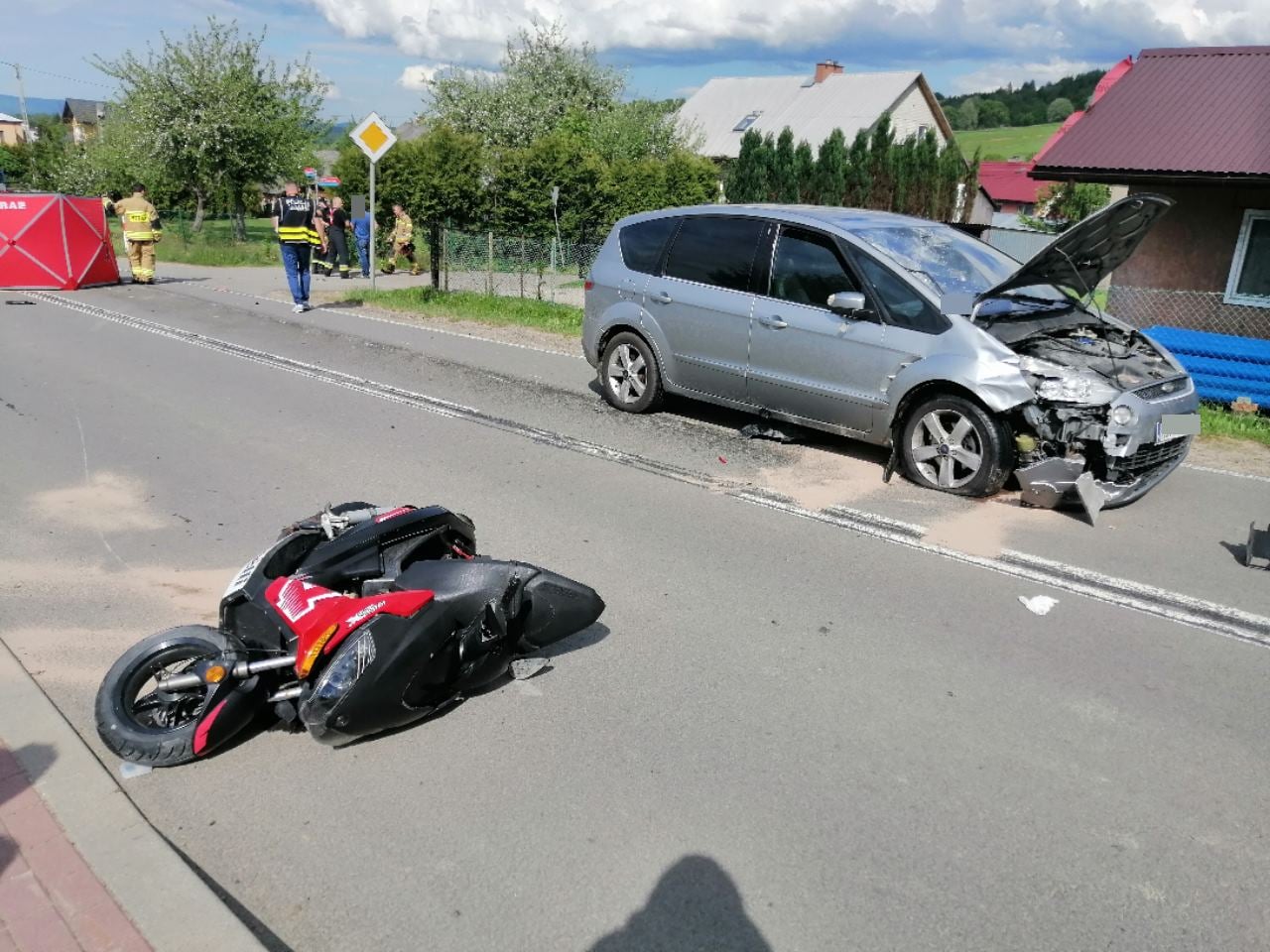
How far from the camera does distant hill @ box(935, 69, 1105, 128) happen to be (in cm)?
12031

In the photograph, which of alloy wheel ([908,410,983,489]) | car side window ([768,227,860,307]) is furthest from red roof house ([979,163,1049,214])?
alloy wheel ([908,410,983,489])

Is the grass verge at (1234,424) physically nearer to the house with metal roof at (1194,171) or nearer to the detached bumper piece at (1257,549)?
the house with metal roof at (1194,171)

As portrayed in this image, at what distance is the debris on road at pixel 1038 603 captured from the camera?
5312mm

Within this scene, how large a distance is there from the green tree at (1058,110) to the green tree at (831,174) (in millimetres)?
94640

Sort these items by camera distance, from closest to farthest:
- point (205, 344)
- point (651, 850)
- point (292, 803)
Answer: point (651, 850), point (292, 803), point (205, 344)

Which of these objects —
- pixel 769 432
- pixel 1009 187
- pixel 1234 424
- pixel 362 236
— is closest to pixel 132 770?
pixel 769 432

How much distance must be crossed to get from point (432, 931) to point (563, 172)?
22779 mm

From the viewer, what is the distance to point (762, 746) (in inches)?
157

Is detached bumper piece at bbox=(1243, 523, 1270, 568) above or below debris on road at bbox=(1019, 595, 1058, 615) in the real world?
above

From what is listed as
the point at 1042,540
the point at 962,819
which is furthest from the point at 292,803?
the point at 1042,540

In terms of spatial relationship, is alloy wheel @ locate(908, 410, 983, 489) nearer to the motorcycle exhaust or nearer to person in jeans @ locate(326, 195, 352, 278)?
the motorcycle exhaust

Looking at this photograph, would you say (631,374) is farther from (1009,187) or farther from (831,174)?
(1009,187)

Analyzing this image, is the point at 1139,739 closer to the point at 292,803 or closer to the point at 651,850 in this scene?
the point at 651,850

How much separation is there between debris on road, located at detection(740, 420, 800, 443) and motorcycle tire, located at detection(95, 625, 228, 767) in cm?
542
